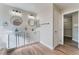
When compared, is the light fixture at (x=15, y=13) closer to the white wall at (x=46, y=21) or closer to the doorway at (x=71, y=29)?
the white wall at (x=46, y=21)

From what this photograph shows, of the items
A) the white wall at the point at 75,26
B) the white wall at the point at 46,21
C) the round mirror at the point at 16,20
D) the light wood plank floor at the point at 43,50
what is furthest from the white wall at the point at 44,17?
the white wall at the point at 75,26

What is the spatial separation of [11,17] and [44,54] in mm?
905

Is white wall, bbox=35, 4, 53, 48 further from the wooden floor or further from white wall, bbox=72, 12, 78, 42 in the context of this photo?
white wall, bbox=72, 12, 78, 42

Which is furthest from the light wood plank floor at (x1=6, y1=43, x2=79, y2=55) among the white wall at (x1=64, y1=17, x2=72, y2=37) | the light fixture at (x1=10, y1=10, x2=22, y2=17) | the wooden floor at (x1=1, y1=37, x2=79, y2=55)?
the light fixture at (x1=10, y1=10, x2=22, y2=17)

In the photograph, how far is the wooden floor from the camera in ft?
5.31

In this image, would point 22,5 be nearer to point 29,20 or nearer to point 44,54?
point 29,20

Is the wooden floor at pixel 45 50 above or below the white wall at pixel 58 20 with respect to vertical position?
below

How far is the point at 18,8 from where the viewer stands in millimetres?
1597

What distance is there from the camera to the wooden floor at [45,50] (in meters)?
1.62

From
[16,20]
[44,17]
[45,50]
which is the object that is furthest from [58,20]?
[16,20]

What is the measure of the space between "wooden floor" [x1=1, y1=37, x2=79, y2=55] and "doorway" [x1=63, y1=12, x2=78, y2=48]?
0.18ft

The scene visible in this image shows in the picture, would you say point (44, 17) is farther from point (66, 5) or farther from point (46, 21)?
point (66, 5)

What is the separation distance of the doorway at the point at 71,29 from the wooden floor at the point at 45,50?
0.05 metres
